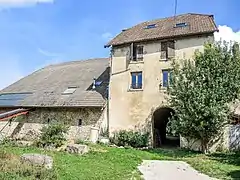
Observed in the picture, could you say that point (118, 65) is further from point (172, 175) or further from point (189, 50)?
point (172, 175)

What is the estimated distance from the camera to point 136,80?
86.9ft

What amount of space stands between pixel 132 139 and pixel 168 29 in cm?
979

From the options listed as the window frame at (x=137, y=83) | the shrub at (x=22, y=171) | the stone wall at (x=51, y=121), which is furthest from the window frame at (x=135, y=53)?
the shrub at (x=22, y=171)

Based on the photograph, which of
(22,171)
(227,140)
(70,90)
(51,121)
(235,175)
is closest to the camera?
(22,171)

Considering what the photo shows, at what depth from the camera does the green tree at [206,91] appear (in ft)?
66.1

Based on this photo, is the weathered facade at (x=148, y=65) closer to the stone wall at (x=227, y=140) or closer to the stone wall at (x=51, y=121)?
the stone wall at (x=51, y=121)

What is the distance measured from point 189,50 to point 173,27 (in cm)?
329

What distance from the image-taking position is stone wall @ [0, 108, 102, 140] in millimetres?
26391

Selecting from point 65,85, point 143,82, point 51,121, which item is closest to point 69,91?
point 65,85

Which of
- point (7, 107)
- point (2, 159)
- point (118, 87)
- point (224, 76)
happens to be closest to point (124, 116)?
point (118, 87)

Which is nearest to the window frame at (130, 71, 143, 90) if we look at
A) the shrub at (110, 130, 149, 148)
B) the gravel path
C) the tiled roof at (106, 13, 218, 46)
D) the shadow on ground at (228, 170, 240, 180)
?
the tiled roof at (106, 13, 218, 46)

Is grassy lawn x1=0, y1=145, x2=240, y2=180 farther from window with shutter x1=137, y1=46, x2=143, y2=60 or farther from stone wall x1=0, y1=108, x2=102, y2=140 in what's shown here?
window with shutter x1=137, y1=46, x2=143, y2=60

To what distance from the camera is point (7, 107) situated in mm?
31625

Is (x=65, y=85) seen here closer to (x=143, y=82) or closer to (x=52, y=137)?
(x=143, y=82)
